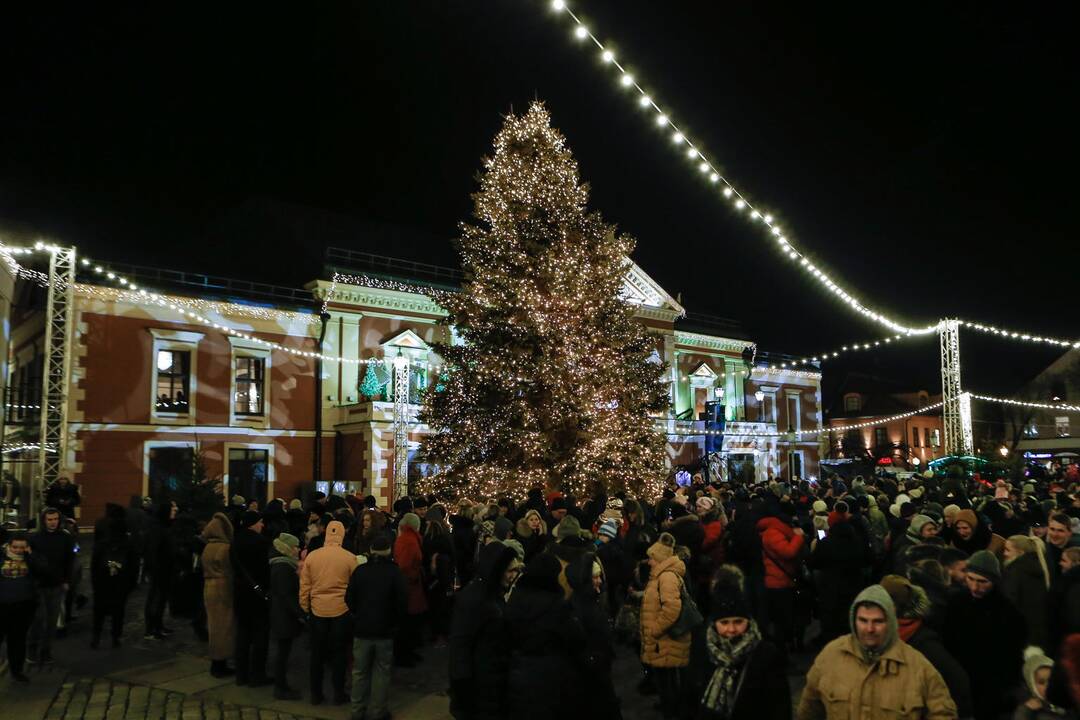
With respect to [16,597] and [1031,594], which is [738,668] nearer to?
[1031,594]

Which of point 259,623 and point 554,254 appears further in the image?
point 554,254

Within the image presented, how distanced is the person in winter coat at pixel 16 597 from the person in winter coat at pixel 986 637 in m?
8.64

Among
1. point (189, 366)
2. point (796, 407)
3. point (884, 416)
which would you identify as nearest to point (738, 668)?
point (189, 366)

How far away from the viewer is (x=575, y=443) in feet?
64.4

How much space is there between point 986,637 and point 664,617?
2.56m

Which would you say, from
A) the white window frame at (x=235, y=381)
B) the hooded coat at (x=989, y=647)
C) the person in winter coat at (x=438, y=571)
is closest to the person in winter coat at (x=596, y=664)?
the hooded coat at (x=989, y=647)

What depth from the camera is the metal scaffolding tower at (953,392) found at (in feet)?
91.0

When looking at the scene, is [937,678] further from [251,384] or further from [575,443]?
[251,384]

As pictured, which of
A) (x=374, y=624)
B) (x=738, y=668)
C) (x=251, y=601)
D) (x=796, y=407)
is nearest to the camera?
(x=738, y=668)

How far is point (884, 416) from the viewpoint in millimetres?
62688

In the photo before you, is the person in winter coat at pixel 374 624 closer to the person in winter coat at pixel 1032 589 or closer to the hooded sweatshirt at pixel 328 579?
the hooded sweatshirt at pixel 328 579

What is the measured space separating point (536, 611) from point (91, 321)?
24855 mm

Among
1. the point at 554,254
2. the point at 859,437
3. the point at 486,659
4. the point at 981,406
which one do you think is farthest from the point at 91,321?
the point at 981,406

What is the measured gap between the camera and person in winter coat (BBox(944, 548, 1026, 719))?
4.66m
